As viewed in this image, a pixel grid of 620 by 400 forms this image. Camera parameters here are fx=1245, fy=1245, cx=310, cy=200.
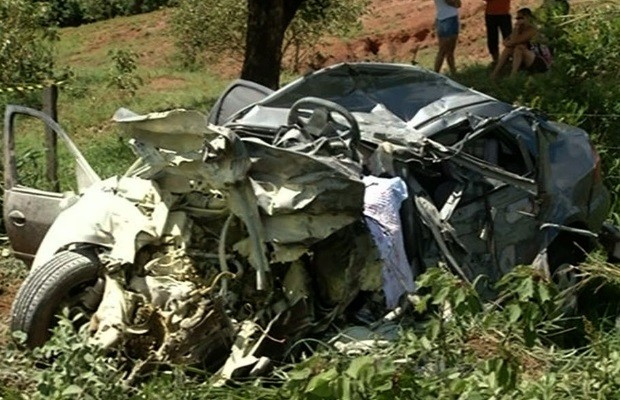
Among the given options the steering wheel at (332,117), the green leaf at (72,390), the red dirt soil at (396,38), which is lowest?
the red dirt soil at (396,38)

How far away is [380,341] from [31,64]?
6.73 meters

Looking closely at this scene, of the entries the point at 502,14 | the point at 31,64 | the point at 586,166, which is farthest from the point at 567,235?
the point at 502,14

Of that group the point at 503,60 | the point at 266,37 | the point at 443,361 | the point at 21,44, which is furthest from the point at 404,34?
the point at 443,361

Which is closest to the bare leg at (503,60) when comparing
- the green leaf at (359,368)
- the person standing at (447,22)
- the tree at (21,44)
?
the person standing at (447,22)

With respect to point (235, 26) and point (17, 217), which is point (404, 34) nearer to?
point (235, 26)

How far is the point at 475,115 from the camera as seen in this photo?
7.90m

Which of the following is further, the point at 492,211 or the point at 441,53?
the point at 441,53

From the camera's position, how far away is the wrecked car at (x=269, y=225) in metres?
6.47

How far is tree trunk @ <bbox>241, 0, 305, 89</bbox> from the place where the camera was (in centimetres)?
1516

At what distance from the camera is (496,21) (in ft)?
56.7

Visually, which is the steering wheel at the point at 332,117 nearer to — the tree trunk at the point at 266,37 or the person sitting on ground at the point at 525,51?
the tree trunk at the point at 266,37

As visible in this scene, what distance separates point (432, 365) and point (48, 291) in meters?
2.10

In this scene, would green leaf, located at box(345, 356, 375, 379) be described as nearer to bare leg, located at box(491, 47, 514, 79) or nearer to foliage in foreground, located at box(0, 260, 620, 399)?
foliage in foreground, located at box(0, 260, 620, 399)

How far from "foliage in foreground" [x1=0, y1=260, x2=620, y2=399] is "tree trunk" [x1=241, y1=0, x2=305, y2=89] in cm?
872
